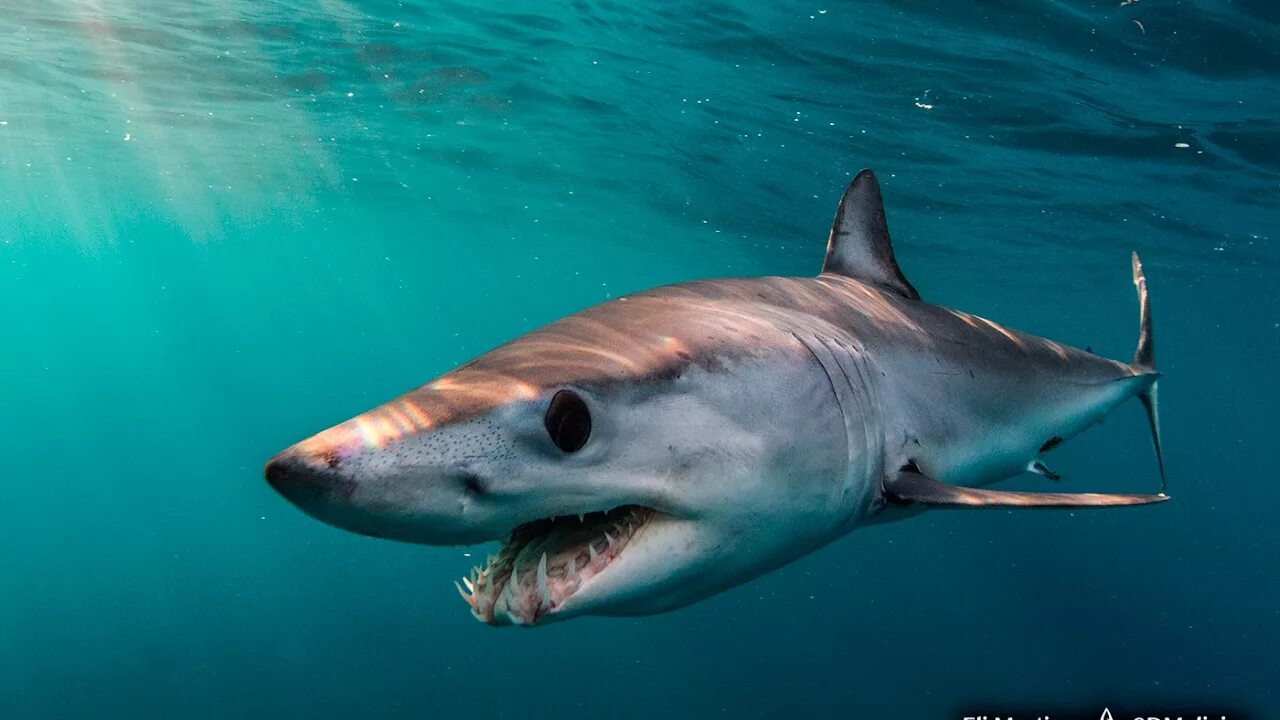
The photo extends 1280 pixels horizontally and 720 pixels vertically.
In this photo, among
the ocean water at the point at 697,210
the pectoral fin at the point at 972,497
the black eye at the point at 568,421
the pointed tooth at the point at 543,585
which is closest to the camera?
the black eye at the point at 568,421

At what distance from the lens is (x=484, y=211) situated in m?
35.9

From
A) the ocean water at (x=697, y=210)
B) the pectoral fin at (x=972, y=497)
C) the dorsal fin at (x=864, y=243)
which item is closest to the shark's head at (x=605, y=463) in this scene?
the pectoral fin at (x=972, y=497)

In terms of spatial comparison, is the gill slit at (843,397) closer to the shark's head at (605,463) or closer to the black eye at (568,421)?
the shark's head at (605,463)

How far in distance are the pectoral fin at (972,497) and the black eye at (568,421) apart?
4.75ft

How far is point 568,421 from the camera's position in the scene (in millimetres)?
1923

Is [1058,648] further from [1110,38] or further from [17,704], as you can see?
[17,704]

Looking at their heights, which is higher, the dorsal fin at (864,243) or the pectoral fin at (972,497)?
the dorsal fin at (864,243)

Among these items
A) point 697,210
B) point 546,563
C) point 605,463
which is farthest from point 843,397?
point 697,210

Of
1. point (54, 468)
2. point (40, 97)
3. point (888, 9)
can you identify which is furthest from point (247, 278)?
point (888, 9)

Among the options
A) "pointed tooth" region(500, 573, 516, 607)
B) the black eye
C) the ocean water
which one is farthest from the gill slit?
the ocean water

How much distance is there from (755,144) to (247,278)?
124m

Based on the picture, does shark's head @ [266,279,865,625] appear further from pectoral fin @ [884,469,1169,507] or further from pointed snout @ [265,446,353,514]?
pectoral fin @ [884,469,1169,507]

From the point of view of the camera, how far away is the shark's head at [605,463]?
5.69 ft

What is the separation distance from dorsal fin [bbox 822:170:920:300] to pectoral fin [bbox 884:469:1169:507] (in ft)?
5.64
